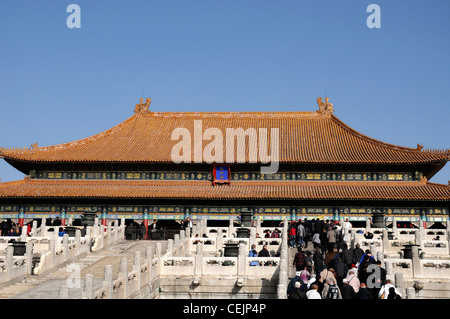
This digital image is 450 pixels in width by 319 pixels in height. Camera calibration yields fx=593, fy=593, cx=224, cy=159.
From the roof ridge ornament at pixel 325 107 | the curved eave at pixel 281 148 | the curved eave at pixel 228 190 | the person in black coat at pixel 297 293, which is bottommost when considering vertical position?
the person in black coat at pixel 297 293

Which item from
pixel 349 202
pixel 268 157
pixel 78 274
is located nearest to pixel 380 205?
pixel 349 202

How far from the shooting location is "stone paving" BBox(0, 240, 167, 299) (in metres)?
16.1

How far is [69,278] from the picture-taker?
17.9 m

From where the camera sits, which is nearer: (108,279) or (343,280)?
(343,280)

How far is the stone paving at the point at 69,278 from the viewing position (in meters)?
16.1

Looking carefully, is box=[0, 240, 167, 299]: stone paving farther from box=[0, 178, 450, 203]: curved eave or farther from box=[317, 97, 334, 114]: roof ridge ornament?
box=[317, 97, 334, 114]: roof ridge ornament

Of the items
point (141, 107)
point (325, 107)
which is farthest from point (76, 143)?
Answer: point (325, 107)

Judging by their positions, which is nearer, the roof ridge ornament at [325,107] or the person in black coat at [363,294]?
→ the person in black coat at [363,294]

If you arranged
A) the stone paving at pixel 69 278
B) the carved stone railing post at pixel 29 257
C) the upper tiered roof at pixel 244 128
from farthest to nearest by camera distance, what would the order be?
the upper tiered roof at pixel 244 128 → the carved stone railing post at pixel 29 257 → the stone paving at pixel 69 278

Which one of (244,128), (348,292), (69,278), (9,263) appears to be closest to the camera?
(348,292)

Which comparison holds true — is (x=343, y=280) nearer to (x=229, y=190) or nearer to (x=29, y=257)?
(x=29, y=257)

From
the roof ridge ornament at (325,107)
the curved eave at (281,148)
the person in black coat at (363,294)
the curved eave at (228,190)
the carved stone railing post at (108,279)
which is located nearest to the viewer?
the person in black coat at (363,294)

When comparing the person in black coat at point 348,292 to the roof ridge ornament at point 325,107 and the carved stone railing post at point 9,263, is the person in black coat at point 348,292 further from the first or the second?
the roof ridge ornament at point 325,107

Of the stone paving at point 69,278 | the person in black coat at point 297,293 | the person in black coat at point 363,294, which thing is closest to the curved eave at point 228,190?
the stone paving at point 69,278
